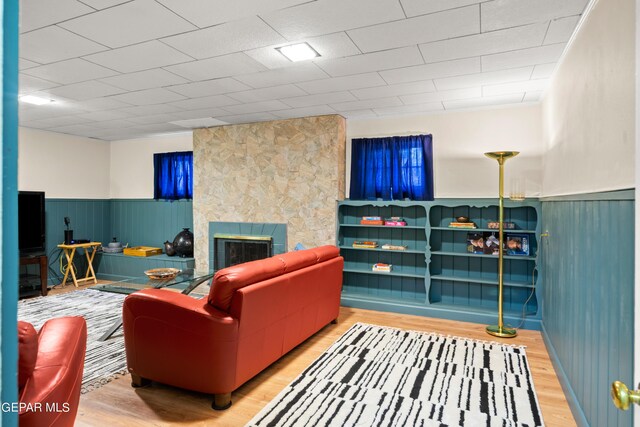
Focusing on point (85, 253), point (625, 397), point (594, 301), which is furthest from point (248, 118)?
point (625, 397)

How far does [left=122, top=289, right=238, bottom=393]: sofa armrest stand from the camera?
8.02 ft

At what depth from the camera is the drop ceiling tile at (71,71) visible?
3.36 m

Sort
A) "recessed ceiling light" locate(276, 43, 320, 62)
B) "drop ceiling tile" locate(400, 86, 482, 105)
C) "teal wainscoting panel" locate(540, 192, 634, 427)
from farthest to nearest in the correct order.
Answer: "drop ceiling tile" locate(400, 86, 482, 105)
"recessed ceiling light" locate(276, 43, 320, 62)
"teal wainscoting panel" locate(540, 192, 634, 427)

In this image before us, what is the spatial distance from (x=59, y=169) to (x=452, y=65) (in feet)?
20.9

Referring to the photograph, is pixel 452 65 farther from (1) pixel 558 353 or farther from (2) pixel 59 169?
(2) pixel 59 169

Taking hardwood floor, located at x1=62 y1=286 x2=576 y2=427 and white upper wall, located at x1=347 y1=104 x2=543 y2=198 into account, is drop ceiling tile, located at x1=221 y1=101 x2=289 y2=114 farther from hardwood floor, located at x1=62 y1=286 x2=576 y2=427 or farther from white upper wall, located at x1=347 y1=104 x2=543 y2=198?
hardwood floor, located at x1=62 y1=286 x2=576 y2=427

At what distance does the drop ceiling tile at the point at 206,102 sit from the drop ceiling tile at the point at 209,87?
0.16 m

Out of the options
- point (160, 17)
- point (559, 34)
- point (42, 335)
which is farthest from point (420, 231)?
point (42, 335)

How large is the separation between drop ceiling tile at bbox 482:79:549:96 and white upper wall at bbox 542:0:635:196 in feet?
1.49

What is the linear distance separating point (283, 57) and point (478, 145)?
2.83 m

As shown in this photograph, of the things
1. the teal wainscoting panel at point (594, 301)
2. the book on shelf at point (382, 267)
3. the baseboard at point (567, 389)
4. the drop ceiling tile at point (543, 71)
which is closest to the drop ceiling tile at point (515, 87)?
the drop ceiling tile at point (543, 71)

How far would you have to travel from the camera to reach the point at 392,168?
5164 millimetres

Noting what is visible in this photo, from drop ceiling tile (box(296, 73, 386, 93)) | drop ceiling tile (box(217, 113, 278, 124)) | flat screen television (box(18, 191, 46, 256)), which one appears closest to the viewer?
drop ceiling tile (box(296, 73, 386, 93))

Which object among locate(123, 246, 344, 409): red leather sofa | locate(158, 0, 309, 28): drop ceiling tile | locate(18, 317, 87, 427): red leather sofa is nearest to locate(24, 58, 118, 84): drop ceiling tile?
locate(158, 0, 309, 28): drop ceiling tile
